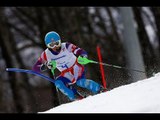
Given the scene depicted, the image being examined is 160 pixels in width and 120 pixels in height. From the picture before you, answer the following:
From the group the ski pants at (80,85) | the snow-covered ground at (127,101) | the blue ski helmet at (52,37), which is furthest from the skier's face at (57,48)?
the snow-covered ground at (127,101)

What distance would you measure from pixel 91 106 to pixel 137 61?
165 inches

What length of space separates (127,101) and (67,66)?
2925 millimetres

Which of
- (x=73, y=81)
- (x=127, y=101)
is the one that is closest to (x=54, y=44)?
(x=73, y=81)

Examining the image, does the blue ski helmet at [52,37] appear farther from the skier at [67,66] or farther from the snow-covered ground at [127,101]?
the snow-covered ground at [127,101]

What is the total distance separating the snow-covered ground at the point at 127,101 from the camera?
6969 millimetres

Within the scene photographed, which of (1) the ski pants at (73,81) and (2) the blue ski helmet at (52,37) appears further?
(1) the ski pants at (73,81)

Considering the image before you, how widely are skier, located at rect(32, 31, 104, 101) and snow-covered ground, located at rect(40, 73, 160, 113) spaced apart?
1.44m

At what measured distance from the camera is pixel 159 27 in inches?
877

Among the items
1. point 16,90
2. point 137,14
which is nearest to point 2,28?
point 16,90

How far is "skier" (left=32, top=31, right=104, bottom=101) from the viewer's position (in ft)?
33.8

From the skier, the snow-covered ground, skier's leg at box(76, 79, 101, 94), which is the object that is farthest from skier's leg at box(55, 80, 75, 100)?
the snow-covered ground

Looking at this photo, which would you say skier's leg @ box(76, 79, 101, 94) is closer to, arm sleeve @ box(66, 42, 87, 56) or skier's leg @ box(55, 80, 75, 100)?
skier's leg @ box(55, 80, 75, 100)

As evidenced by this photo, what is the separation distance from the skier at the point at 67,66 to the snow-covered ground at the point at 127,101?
144 centimetres
